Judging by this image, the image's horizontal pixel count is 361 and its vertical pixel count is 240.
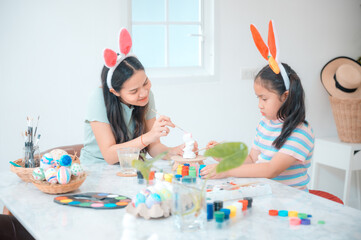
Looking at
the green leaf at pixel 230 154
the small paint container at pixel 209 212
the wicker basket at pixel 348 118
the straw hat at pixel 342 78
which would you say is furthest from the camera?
the straw hat at pixel 342 78

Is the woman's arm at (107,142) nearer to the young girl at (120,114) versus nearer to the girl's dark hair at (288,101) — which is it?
the young girl at (120,114)

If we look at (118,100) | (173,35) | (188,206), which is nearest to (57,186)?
(188,206)

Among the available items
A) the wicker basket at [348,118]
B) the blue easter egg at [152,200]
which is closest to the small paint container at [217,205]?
the blue easter egg at [152,200]

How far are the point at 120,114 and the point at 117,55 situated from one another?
0.28 m

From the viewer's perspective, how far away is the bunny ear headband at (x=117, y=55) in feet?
6.41

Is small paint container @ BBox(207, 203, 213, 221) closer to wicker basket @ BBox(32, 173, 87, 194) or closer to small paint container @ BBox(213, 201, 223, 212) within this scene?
small paint container @ BBox(213, 201, 223, 212)

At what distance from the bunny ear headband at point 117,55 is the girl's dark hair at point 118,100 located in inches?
0.7

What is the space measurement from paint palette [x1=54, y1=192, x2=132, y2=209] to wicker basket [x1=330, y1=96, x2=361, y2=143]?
2.29 metres

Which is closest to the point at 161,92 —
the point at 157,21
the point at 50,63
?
the point at 157,21

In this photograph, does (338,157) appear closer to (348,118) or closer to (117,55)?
(348,118)

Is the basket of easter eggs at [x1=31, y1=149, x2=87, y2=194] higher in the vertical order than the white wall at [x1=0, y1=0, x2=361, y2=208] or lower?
lower

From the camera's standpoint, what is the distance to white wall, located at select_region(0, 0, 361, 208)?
→ 2.83 m

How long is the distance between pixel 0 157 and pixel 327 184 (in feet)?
8.64

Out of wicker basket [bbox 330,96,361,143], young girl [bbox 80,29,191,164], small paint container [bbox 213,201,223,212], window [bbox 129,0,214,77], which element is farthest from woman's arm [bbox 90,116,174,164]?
wicker basket [bbox 330,96,361,143]
